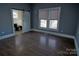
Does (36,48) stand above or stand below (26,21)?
below

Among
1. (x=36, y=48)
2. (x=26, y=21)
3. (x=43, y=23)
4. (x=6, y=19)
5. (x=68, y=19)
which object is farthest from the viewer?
(x=26, y=21)

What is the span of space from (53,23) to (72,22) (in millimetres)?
1150

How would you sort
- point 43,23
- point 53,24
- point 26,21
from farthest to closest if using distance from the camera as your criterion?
point 26,21, point 43,23, point 53,24

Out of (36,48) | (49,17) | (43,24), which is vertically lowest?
(36,48)

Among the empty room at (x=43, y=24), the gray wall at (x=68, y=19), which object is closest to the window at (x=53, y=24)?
the empty room at (x=43, y=24)

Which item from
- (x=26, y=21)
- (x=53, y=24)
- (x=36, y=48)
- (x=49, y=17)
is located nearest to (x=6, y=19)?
(x=26, y=21)

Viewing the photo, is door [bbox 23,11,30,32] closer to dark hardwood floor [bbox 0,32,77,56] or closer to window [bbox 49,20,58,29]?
window [bbox 49,20,58,29]

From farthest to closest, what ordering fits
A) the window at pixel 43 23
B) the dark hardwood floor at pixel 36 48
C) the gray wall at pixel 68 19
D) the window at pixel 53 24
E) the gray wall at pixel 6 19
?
the window at pixel 43 23 → the window at pixel 53 24 → the gray wall at pixel 68 19 → the gray wall at pixel 6 19 → the dark hardwood floor at pixel 36 48

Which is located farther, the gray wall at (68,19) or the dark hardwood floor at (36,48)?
the gray wall at (68,19)

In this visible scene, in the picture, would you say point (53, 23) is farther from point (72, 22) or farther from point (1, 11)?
point (1, 11)

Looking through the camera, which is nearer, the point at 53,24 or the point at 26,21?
the point at 53,24

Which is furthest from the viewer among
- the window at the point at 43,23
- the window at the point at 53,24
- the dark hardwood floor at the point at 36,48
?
the window at the point at 43,23

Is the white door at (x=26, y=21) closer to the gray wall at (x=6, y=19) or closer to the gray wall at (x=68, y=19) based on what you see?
the gray wall at (x=6, y=19)

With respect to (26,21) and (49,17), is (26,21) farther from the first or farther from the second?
(49,17)
